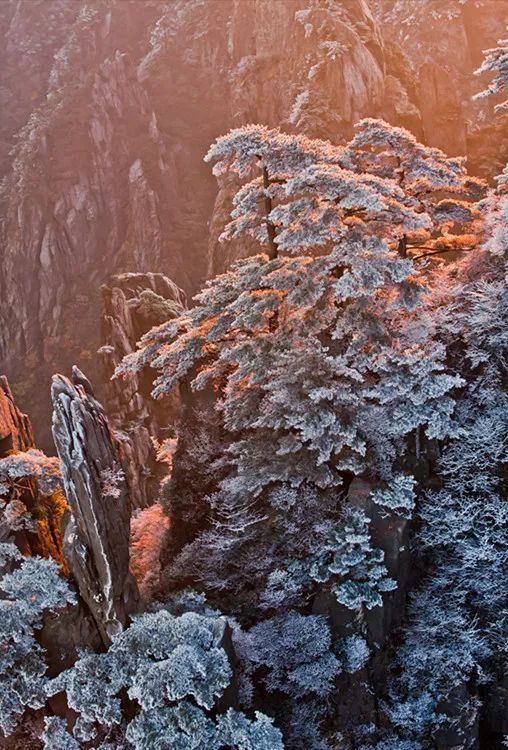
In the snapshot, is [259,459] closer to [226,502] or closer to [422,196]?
[226,502]

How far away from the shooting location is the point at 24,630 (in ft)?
44.1

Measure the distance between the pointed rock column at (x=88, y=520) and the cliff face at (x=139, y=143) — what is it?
26.0 m

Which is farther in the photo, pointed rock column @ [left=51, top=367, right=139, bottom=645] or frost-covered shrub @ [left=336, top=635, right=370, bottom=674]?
frost-covered shrub @ [left=336, top=635, right=370, bottom=674]

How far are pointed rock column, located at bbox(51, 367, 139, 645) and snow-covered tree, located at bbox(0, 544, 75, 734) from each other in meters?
0.68

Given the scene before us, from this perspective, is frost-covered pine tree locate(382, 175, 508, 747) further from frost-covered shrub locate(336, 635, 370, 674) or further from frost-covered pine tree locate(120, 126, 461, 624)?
frost-covered shrub locate(336, 635, 370, 674)

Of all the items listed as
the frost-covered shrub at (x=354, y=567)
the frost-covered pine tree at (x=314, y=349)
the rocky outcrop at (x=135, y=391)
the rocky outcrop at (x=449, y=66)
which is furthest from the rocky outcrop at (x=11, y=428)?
the rocky outcrop at (x=449, y=66)

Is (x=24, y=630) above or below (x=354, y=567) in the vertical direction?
above

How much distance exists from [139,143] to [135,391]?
88.5 feet

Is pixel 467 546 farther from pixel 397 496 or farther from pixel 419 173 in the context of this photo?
pixel 419 173

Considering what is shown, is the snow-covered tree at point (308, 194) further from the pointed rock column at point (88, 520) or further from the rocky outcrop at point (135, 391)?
the rocky outcrop at point (135, 391)

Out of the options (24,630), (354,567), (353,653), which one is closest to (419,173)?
(354,567)

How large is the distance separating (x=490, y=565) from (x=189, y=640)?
30.3 feet

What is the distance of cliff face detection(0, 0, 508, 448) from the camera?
40.1m

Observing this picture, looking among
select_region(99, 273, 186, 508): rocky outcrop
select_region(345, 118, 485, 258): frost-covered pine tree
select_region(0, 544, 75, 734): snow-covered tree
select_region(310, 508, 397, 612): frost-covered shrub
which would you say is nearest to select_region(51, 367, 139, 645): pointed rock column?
select_region(0, 544, 75, 734): snow-covered tree
